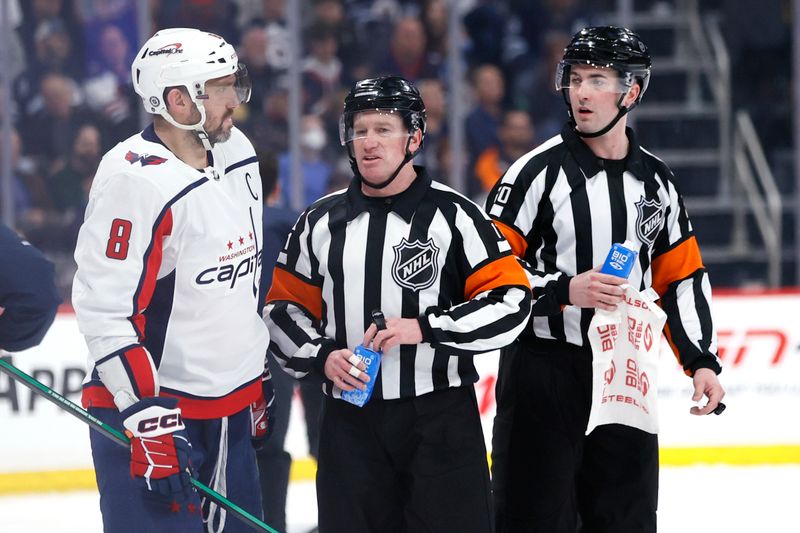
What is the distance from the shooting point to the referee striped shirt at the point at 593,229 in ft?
8.25

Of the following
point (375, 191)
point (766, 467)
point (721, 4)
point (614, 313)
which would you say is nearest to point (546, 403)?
point (614, 313)

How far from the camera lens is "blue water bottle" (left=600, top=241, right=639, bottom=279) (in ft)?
7.87

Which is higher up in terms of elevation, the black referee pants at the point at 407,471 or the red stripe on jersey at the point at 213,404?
the red stripe on jersey at the point at 213,404

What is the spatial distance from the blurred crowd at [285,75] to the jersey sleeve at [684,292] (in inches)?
128

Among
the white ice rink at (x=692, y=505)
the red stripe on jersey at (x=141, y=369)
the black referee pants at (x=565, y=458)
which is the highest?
the red stripe on jersey at (x=141, y=369)

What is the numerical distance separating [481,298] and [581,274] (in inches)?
11.5

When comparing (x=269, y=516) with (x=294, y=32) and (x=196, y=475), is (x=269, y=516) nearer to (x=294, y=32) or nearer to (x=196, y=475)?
→ (x=196, y=475)

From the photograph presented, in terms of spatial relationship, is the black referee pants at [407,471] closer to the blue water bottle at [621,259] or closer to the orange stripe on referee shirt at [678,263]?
the blue water bottle at [621,259]

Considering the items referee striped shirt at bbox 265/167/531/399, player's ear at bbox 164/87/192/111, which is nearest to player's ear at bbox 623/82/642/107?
referee striped shirt at bbox 265/167/531/399

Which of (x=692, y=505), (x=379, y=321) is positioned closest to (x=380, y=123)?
(x=379, y=321)

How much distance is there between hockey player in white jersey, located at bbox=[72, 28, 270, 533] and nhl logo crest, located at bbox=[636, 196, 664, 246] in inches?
30.4

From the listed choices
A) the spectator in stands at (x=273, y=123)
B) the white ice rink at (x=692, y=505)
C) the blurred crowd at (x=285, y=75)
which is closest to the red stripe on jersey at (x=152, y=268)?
the white ice rink at (x=692, y=505)

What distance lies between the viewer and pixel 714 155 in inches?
261

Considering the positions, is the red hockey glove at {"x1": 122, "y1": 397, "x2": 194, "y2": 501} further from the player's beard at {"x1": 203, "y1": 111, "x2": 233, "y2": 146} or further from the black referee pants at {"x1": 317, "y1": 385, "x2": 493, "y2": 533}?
the player's beard at {"x1": 203, "y1": 111, "x2": 233, "y2": 146}
